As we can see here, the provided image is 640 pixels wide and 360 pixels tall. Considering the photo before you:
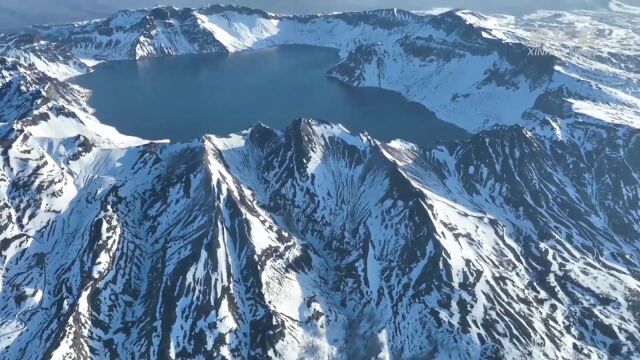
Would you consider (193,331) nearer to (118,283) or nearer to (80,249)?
(118,283)

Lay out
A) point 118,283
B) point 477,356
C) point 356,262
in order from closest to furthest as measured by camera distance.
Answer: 1. point 477,356
2. point 118,283
3. point 356,262

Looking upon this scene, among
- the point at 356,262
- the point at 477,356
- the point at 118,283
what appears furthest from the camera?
the point at 356,262

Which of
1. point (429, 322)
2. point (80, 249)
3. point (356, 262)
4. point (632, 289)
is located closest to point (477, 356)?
point (429, 322)

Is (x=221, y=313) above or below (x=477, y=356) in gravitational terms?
above

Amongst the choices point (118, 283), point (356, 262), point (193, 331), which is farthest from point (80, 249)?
point (356, 262)

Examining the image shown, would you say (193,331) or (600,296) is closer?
(193,331)

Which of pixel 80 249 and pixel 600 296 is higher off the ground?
pixel 80 249

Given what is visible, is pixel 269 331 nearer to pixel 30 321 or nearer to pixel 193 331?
pixel 193 331

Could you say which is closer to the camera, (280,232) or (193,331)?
(193,331)
